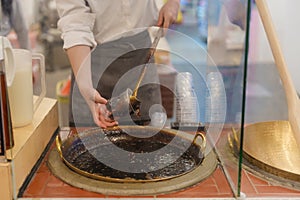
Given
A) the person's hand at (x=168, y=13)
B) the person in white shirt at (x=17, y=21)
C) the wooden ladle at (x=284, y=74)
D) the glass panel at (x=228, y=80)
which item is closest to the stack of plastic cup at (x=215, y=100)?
the glass panel at (x=228, y=80)

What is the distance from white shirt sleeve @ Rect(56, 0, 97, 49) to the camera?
100 cm

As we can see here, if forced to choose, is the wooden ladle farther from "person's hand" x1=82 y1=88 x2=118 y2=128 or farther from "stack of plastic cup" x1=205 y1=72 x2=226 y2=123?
"person's hand" x1=82 y1=88 x2=118 y2=128

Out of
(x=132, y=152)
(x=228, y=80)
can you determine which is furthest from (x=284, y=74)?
(x=132, y=152)

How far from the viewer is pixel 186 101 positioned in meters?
1.01

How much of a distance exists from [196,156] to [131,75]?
36 cm

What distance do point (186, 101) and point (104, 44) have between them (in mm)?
303

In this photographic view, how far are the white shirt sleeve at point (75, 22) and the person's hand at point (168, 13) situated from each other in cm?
20

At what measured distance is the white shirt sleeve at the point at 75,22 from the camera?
1.00 metres

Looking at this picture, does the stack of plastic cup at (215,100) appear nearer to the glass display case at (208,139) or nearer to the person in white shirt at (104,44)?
the glass display case at (208,139)

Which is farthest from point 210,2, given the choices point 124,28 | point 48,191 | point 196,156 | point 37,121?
point 48,191

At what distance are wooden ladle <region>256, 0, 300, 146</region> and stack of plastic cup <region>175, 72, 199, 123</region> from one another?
0.23 m

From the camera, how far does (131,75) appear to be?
1180 mm

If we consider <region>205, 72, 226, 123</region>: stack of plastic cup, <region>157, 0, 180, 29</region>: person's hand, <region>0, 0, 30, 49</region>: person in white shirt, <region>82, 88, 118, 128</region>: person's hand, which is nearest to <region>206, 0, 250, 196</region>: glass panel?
<region>205, 72, 226, 123</region>: stack of plastic cup

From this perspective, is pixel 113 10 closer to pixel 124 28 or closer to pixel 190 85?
pixel 124 28
